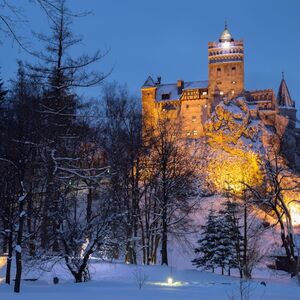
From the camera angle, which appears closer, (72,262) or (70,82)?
(70,82)

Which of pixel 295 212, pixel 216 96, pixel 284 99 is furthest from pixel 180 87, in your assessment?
pixel 295 212

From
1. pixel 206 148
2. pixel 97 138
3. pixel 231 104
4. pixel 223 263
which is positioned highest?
pixel 231 104

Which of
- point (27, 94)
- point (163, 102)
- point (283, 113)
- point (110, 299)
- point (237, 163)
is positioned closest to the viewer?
point (110, 299)

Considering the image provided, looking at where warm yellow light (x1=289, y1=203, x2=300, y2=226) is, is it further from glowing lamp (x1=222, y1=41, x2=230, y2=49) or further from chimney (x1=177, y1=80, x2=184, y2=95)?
glowing lamp (x1=222, y1=41, x2=230, y2=49)

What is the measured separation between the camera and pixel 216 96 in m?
72.7

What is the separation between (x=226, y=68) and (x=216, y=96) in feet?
18.4

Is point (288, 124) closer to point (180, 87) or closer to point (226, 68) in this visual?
point (226, 68)

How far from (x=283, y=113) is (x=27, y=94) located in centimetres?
7620

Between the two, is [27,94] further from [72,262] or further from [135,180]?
[135,180]

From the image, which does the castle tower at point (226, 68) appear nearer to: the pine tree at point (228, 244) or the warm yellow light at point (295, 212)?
the warm yellow light at point (295, 212)

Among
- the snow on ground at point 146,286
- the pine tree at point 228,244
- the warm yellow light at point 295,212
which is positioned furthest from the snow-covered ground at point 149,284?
the warm yellow light at point 295,212

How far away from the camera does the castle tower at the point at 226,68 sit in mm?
73375

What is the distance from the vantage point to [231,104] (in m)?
67.3

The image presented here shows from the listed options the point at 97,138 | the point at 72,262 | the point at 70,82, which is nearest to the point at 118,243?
the point at 72,262
